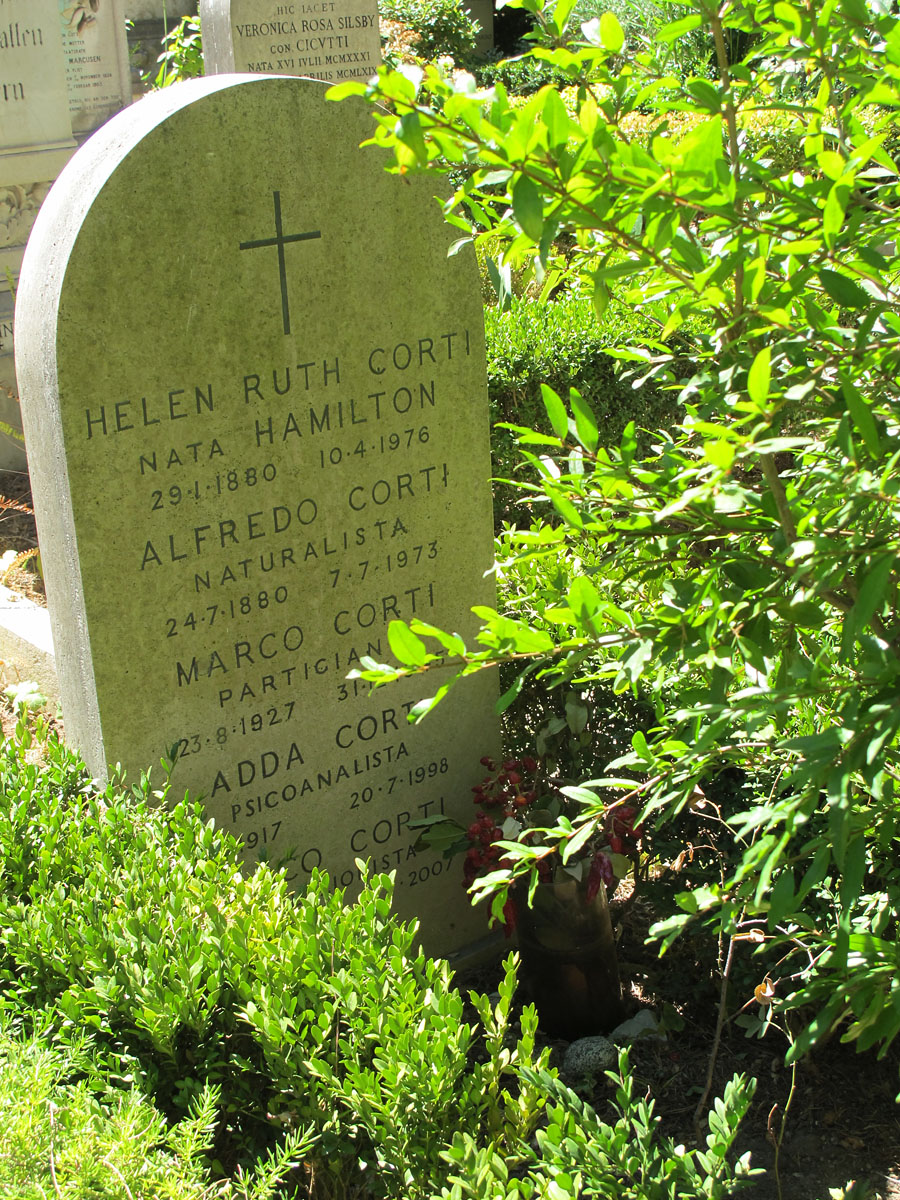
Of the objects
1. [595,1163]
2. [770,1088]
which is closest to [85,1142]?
[595,1163]

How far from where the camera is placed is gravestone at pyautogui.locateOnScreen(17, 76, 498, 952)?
2506mm

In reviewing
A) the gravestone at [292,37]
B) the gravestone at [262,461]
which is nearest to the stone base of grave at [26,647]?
the gravestone at [262,461]

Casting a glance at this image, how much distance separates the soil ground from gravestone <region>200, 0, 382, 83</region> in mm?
5974

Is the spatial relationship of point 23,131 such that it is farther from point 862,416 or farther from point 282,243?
point 862,416

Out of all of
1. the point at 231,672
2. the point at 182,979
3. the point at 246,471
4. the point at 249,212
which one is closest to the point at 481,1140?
the point at 182,979

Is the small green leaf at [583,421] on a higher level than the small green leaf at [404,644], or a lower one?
higher

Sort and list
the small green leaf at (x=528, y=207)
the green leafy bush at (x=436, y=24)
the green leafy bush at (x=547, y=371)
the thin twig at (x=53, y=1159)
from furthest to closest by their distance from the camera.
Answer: the green leafy bush at (x=436, y=24)
the green leafy bush at (x=547, y=371)
the thin twig at (x=53, y=1159)
the small green leaf at (x=528, y=207)

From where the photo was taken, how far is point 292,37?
7.24 m

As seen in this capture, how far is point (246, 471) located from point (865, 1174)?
2165 mm

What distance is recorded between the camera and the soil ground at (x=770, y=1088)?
2547 millimetres

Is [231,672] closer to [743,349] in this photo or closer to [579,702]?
[579,702]

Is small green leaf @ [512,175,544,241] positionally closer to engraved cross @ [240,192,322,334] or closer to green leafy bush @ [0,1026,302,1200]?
green leafy bush @ [0,1026,302,1200]

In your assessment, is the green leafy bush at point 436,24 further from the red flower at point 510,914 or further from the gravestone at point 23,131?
the red flower at point 510,914

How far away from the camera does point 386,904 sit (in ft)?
7.04
